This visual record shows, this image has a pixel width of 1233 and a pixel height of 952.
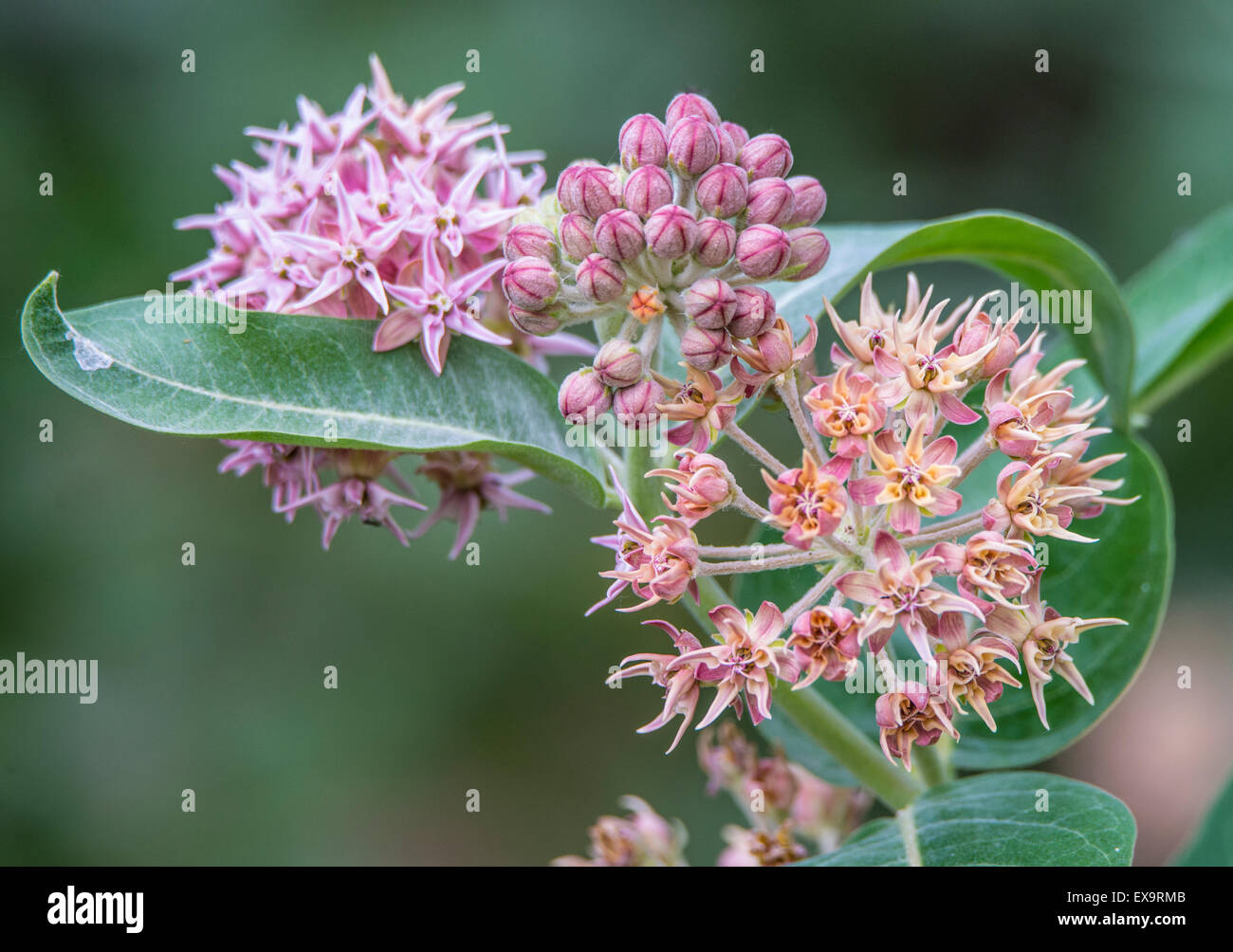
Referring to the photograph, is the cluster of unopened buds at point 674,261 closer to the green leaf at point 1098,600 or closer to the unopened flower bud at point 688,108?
the unopened flower bud at point 688,108

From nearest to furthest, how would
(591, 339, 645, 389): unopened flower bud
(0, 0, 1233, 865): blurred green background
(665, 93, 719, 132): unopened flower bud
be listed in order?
(591, 339, 645, 389): unopened flower bud → (665, 93, 719, 132): unopened flower bud → (0, 0, 1233, 865): blurred green background

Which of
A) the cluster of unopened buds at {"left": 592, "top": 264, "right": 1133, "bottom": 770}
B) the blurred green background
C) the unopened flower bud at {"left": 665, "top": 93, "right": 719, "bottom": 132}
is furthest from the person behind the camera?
the blurred green background

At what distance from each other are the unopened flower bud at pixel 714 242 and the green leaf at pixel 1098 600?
61 centimetres

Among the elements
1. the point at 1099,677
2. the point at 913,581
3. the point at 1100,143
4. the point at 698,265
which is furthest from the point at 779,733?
the point at 1100,143

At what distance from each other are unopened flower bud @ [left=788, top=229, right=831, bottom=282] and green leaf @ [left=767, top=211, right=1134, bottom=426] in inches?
7.9

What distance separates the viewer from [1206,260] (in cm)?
265

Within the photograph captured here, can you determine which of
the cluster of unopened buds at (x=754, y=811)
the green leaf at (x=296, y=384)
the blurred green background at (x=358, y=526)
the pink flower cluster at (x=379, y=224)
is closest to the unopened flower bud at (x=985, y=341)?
the green leaf at (x=296, y=384)

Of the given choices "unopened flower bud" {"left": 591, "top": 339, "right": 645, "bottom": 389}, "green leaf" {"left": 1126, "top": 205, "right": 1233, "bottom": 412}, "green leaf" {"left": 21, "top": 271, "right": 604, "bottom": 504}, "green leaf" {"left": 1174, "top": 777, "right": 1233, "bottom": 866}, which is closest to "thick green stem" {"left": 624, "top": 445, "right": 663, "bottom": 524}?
"green leaf" {"left": 21, "top": 271, "right": 604, "bottom": 504}

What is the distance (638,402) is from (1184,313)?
1.54 metres

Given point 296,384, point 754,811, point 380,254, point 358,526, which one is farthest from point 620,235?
point 358,526

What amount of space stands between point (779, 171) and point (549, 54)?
3.10 metres

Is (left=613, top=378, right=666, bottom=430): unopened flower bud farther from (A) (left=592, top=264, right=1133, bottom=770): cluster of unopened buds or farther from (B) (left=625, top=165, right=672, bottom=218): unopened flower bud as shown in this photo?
(B) (left=625, top=165, right=672, bottom=218): unopened flower bud

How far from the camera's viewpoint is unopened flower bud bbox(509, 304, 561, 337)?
175 centimetres

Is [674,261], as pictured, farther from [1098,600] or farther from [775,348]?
[1098,600]
